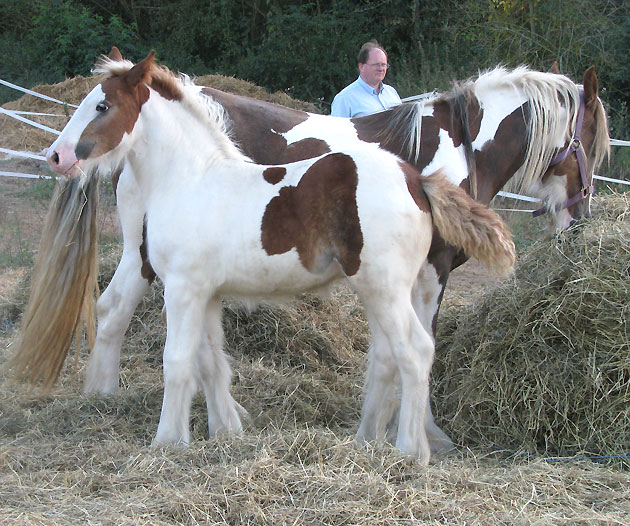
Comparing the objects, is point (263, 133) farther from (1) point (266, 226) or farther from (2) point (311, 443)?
(2) point (311, 443)

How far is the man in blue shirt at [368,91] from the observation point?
202 inches

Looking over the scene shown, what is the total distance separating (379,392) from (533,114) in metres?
1.72

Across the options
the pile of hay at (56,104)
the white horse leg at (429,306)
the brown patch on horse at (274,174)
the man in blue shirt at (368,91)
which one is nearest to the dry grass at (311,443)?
the white horse leg at (429,306)

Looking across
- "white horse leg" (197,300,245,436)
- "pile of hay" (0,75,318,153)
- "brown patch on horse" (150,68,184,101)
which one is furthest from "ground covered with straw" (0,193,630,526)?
"pile of hay" (0,75,318,153)

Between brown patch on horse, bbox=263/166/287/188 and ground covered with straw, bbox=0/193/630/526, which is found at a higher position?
brown patch on horse, bbox=263/166/287/188

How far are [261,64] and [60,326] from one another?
412 inches

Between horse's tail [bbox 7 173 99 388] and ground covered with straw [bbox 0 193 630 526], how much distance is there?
0.27 m

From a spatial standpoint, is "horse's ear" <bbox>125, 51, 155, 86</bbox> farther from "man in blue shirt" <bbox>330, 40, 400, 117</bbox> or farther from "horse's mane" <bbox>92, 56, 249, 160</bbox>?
"man in blue shirt" <bbox>330, 40, 400, 117</bbox>

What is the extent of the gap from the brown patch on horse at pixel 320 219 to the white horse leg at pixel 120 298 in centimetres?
113

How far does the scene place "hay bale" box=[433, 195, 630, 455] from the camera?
3.55 meters

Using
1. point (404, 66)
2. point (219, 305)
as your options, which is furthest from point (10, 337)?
point (404, 66)

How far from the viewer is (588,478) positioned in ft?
10.5

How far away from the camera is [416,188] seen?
130 inches

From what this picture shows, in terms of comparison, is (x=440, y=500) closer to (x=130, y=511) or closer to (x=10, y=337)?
(x=130, y=511)
